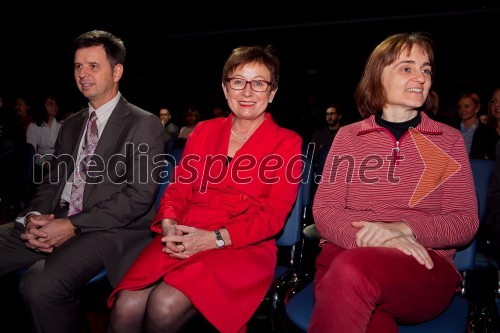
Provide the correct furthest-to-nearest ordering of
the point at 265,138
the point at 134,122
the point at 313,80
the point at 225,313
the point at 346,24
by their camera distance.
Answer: the point at 313,80 → the point at 346,24 → the point at 134,122 → the point at 265,138 → the point at 225,313

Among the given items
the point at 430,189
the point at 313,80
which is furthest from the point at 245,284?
the point at 313,80

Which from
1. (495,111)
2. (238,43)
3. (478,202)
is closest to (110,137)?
(478,202)

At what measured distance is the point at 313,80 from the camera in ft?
38.7

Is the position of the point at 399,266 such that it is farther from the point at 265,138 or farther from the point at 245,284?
the point at 265,138

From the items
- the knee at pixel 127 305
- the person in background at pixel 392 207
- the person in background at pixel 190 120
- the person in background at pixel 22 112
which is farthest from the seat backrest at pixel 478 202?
the person in background at pixel 22 112

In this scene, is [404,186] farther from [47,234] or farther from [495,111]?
[495,111]

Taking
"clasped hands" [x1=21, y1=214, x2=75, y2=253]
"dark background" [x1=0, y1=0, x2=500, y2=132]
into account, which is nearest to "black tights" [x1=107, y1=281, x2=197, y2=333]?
"clasped hands" [x1=21, y1=214, x2=75, y2=253]

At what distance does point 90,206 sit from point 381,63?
1583 millimetres

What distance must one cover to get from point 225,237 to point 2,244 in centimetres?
119

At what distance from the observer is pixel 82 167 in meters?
2.16

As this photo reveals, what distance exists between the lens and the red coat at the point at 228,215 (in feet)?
5.13

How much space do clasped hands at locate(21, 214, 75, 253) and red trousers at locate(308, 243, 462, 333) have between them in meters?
1.28

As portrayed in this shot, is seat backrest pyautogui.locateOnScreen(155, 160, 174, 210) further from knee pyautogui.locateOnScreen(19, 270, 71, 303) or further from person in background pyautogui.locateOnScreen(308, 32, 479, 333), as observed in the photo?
person in background pyautogui.locateOnScreen(308, 32, 479, 333)

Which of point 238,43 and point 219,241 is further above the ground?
point 238,43
